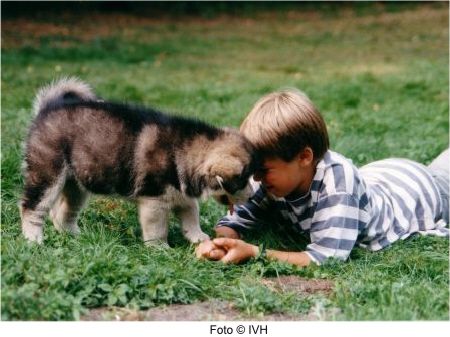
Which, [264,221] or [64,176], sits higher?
[64,176]

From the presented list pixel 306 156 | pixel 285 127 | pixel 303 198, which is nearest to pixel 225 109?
pixel 303 198

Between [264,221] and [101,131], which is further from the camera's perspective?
[264,221]

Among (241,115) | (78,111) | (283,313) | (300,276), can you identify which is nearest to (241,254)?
(300,276)

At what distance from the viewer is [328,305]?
141 inches

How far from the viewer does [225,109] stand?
9.09 meters

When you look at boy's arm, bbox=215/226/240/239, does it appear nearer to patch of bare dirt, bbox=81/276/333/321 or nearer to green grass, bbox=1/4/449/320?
green grass, bbox=1/4/449/320

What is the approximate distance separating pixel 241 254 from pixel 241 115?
459 centimetres

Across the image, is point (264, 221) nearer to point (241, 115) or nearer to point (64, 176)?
point (64, 176)

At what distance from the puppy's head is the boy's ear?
38 cm

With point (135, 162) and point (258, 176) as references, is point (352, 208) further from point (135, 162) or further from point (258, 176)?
point (135, 162)

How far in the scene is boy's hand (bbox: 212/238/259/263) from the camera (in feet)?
13.5

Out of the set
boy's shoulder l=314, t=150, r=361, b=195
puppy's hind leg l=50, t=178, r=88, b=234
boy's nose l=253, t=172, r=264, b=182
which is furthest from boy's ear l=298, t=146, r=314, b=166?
puppy's hind leg l=50, t=178, r=88, b=234

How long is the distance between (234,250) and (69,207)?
4.19 feet

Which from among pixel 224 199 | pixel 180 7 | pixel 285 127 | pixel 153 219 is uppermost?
pixel 180 7
